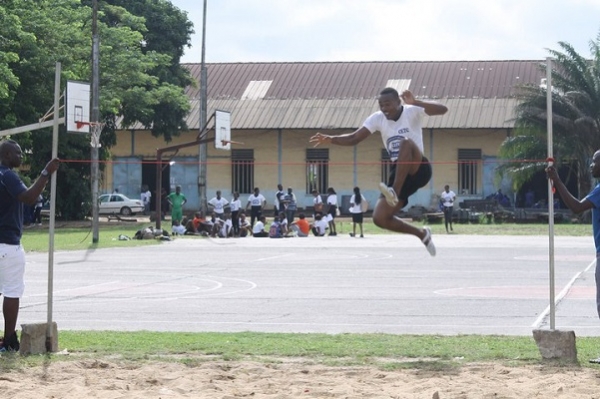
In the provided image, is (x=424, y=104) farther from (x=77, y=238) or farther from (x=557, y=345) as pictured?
(x=77, y=238)

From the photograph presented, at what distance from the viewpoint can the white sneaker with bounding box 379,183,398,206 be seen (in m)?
11.5

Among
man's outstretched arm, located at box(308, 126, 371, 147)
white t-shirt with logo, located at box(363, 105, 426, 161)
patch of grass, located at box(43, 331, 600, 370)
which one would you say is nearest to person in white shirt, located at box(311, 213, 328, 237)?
patch of grass, located at box(43, 331, 600, 370)

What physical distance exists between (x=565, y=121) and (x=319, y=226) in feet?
44.7

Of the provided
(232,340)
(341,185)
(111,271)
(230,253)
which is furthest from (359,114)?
(232,340)

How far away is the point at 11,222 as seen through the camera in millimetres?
12945

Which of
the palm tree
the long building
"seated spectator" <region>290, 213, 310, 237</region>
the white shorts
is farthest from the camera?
the long building

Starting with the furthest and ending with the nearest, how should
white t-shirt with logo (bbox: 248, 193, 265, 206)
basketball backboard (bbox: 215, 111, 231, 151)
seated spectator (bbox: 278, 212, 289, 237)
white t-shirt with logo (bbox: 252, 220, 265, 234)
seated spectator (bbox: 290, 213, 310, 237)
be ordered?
1. basketball backboard (bbox: 215, 111, 231, 151)
2. white t-shirt with logo (bbox: 248, 193, 265, 206)
3. seated spectator (bbox: 290, 213, 310, 237)
4. white t-shirt with logo (bbox: 252, 220, 265, 234)
5. seated spectator (bbox: 278, 212, 289, 237)

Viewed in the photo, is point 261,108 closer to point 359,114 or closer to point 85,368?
point 359,114

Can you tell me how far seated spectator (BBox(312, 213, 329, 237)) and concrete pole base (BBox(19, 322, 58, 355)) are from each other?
29.1 m

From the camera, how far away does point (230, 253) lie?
32938 millimetres

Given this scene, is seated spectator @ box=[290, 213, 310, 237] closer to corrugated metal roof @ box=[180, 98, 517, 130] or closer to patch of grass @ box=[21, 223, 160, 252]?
patch of grass @ box=[21, 223, 160, 252]

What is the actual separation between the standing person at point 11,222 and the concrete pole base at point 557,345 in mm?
5723

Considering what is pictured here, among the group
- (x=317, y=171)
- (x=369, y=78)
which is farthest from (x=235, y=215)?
(x=369, y=78)

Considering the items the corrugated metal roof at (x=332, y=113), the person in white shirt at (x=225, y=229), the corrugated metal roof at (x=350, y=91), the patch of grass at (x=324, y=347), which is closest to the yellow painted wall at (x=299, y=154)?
the corrugated metal roof at (x=332, y=113)
